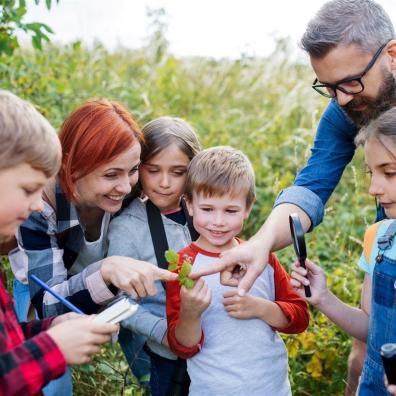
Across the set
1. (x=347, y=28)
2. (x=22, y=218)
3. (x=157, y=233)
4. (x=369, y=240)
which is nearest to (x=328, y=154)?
(x=347, y=28)

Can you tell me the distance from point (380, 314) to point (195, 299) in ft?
2.34

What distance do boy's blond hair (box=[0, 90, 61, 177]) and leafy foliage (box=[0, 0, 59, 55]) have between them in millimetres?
1761

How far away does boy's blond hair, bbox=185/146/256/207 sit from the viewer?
271 centimetres

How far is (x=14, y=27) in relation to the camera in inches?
155

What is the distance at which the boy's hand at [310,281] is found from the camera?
2.73 meters

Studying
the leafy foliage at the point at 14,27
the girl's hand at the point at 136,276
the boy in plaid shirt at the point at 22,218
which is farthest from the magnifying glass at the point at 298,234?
the leafy foliage at the point at 14,27

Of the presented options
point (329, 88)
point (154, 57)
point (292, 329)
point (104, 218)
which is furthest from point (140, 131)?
point (154, 57)

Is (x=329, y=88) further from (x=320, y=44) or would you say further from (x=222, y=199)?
(x=222, y=199)

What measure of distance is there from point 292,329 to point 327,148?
3.55ft

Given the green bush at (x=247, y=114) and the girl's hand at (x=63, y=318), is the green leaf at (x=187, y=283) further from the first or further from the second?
the green bush at (x=247, y=114)

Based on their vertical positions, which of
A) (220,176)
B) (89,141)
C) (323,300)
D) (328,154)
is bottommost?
(323,300)

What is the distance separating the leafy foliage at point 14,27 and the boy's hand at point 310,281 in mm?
1991

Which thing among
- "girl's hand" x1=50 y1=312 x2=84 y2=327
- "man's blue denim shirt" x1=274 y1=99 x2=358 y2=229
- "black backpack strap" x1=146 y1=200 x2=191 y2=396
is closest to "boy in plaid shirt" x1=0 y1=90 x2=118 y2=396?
"girl's hand" x1=50 y1=312 x2=84 y2=327

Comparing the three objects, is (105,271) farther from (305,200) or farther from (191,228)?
(305,200)
